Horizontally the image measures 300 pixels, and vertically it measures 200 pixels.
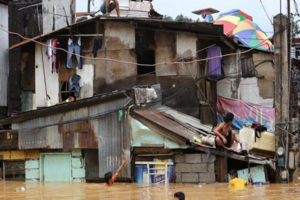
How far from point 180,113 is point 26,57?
23.3 ft

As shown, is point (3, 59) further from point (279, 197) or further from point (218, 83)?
point (279, 197)

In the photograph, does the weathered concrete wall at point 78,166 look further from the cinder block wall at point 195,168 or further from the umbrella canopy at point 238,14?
the umbrella canopy at point 238,14

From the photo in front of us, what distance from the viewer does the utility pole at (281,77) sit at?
1823cm

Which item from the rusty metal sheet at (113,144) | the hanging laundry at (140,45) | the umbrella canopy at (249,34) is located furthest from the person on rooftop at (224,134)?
the umbrella canopy at (249,34)

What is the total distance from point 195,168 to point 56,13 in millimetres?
12044

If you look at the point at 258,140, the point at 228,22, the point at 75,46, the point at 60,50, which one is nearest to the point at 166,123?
the point at 258,140

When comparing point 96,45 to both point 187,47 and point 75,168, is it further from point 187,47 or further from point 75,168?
point 75,168

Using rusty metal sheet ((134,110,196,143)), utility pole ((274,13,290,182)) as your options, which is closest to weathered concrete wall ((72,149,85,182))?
rusty metal sheet ((134,110,196,143))

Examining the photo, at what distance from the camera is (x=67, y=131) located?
20.7 m

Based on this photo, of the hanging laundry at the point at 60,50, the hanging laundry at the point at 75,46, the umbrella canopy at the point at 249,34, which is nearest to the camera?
the hanging laundry at the point at 75,46

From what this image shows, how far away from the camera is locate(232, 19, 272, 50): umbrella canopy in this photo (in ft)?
95.4

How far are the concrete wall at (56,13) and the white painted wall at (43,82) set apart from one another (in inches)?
131

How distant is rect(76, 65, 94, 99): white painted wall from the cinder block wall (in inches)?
212

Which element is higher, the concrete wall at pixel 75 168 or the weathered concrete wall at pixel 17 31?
the weathered concrete wall at pixel 17 31
